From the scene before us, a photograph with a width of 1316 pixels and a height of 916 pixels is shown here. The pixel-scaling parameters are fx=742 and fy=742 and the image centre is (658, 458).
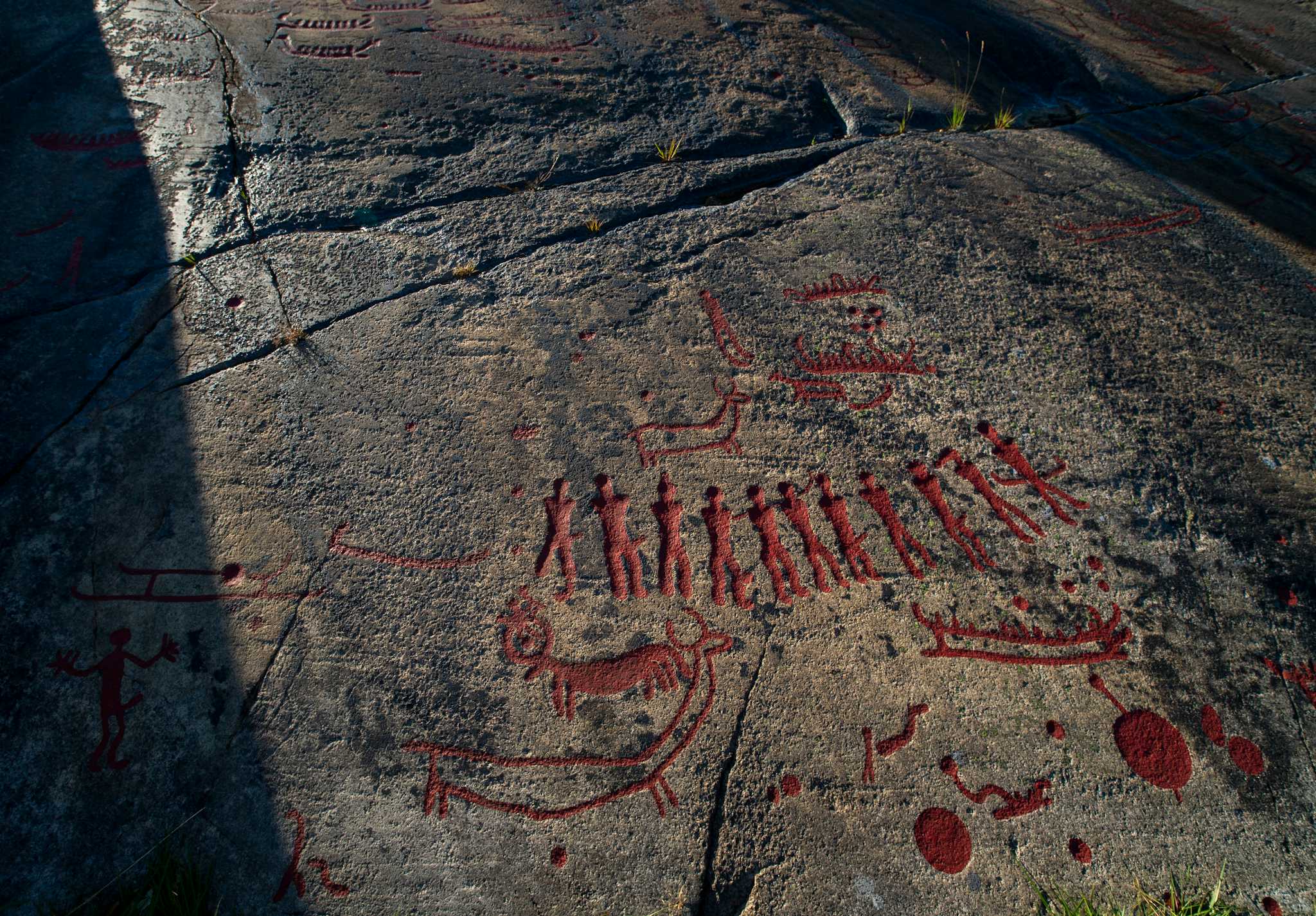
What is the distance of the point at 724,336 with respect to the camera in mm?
2262

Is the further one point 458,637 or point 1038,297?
point 1038,297

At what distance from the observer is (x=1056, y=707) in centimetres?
168

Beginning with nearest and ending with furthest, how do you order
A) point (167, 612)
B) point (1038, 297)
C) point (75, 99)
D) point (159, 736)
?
point (159, 736) → point (167, 612) → point (1038, 297) → point (75, 99)

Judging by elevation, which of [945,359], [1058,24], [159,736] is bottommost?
[159,736]

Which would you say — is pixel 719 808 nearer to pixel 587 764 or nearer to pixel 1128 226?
pixel 587 764

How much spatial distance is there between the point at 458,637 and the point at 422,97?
2.37m

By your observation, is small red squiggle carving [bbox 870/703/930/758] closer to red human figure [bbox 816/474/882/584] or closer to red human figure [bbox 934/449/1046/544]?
red human figure [bbox 816/474/882/584]

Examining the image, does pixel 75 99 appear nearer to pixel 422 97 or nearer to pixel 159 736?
pixel 422 97

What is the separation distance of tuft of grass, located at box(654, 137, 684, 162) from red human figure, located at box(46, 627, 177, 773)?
2.28m

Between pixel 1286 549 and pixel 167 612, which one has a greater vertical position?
pixel 1286 549

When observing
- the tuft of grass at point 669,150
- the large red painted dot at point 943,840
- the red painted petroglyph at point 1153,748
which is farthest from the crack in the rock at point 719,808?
the tuft of grass at point 669,150

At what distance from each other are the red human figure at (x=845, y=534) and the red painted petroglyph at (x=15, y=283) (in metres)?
2.50

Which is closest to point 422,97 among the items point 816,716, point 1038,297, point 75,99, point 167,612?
point 75,99

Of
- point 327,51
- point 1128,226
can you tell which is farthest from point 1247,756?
point 327,51
